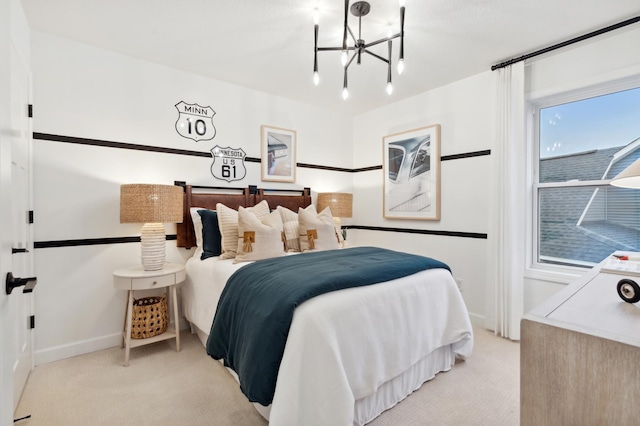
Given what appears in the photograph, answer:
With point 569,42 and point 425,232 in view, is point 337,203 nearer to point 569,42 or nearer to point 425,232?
point 425,232

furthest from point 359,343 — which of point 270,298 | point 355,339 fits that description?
point 270,298

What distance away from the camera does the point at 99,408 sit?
190 cm

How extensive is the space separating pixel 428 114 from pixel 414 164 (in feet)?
1.96

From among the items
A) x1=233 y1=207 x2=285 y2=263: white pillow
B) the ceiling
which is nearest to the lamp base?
x1=233 y1=207 x2=285 y2=263: white pillow

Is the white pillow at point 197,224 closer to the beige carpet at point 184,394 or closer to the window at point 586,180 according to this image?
the beige carpet at point 184,394

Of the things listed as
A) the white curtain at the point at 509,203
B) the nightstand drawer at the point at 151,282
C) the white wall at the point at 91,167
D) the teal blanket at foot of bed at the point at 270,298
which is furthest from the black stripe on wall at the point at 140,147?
the teal blanket at foot of bed at the point at 270,298

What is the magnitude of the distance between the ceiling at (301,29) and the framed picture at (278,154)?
72 cm

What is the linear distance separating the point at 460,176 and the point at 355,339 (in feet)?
7.97

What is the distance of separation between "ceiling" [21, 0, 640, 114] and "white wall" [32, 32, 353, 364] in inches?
7.3

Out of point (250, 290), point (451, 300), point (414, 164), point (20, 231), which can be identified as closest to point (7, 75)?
point (250, 290)

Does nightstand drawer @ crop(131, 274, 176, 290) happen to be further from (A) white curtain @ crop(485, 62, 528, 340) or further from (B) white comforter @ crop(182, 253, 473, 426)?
(A) white curtain @ crop(485, 62, 528, 340)

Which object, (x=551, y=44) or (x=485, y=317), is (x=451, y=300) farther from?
(x=551, y=44)

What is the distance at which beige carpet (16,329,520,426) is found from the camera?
5.94 feet

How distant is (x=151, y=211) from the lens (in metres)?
2.49
